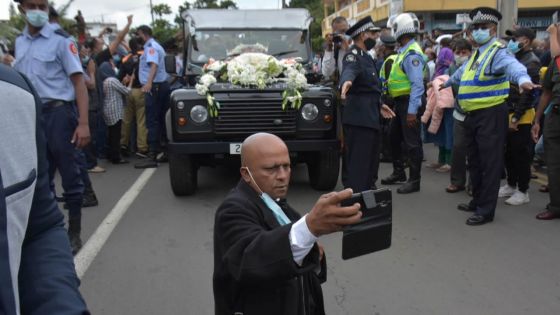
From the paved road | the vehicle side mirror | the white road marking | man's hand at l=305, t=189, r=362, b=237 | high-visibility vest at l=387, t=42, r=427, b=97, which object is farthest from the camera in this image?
the vehicle side mirror

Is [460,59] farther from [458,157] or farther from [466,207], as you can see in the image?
[466,207]

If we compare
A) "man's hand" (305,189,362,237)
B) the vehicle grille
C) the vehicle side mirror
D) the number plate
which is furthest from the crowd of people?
"man's hand" (305,189,362,237)

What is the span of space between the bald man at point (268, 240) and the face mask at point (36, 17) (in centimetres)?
283

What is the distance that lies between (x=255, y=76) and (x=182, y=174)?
4.68 ft

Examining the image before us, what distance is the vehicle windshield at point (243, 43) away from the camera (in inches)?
292

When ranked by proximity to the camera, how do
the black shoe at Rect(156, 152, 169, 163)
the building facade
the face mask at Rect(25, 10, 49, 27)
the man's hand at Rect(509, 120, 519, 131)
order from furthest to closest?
the building facade, the black shoe at Rect(156, 152, 169, 163), the man's hand at Rect(509, 120, 519, 131), the face mask at Rect(25, 10, 49, 27)

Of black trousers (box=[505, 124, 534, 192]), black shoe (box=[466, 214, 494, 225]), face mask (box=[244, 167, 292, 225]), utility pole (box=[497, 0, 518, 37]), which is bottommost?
black shoe (box=[466, 214, 494, 225])

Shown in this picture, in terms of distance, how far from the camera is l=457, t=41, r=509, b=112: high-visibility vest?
16.5 ft

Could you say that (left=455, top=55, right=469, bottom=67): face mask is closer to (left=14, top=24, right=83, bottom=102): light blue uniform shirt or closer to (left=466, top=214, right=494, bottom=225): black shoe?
(left=466, top=214, right=494, bottom=225): black shoe

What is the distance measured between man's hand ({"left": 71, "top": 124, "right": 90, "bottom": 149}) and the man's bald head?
2.84 metres

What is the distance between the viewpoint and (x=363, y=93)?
5.70 metres

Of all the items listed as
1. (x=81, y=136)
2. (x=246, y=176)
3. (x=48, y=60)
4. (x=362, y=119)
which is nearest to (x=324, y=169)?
(x=362, y=119)

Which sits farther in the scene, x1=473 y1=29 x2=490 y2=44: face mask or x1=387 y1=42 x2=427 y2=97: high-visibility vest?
x1=387 y1=42 x2=427 y2=97: high-visibility vest

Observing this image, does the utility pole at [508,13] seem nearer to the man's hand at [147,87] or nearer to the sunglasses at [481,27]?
the sunglasses at [481,27]
